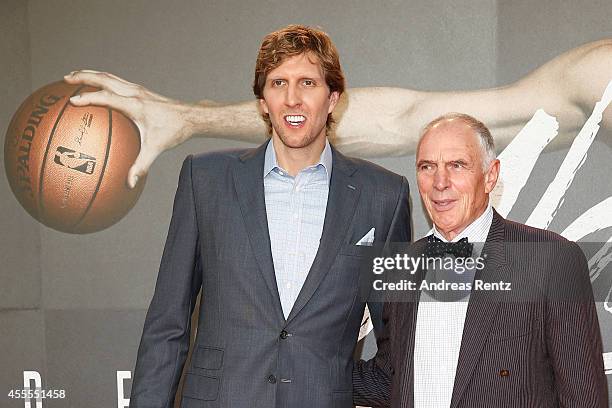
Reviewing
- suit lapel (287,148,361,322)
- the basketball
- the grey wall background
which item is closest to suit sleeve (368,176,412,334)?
suit lapel (287,148,361,322)

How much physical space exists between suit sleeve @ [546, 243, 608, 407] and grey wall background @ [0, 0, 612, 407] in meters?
1.34

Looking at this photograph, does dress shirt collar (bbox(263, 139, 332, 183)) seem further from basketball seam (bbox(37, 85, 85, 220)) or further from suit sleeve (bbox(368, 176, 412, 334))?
basketball seam (bbox(37, 85, 85, 220))

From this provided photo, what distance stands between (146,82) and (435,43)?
1.17 metres

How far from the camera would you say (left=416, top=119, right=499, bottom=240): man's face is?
1.94m

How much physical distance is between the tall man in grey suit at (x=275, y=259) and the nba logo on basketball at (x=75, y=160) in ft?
4.00

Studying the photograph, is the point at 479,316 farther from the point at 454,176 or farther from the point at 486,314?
the point at 454,176

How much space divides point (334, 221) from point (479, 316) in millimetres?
499

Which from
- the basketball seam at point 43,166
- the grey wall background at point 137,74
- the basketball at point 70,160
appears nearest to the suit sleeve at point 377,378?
the grey wall background at point 137,74

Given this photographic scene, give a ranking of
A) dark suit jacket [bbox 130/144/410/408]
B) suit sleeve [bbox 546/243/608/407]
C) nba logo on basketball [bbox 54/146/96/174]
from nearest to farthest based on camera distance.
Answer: suit sleeve [bbox 546/243/608/407] → dark suit jacket [bbox 130/144/410/408] → nba logo on basketball [bbox 54/146/96/174]

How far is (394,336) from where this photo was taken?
2033 mm

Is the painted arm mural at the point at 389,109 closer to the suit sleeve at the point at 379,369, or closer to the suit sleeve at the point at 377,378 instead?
the suit sleeve at the point at 379,369

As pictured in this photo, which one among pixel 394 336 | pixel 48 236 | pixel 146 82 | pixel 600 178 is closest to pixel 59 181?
pixel 48 236

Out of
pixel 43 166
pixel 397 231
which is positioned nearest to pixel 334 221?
pixel 397 231

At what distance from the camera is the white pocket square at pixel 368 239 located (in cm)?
223
